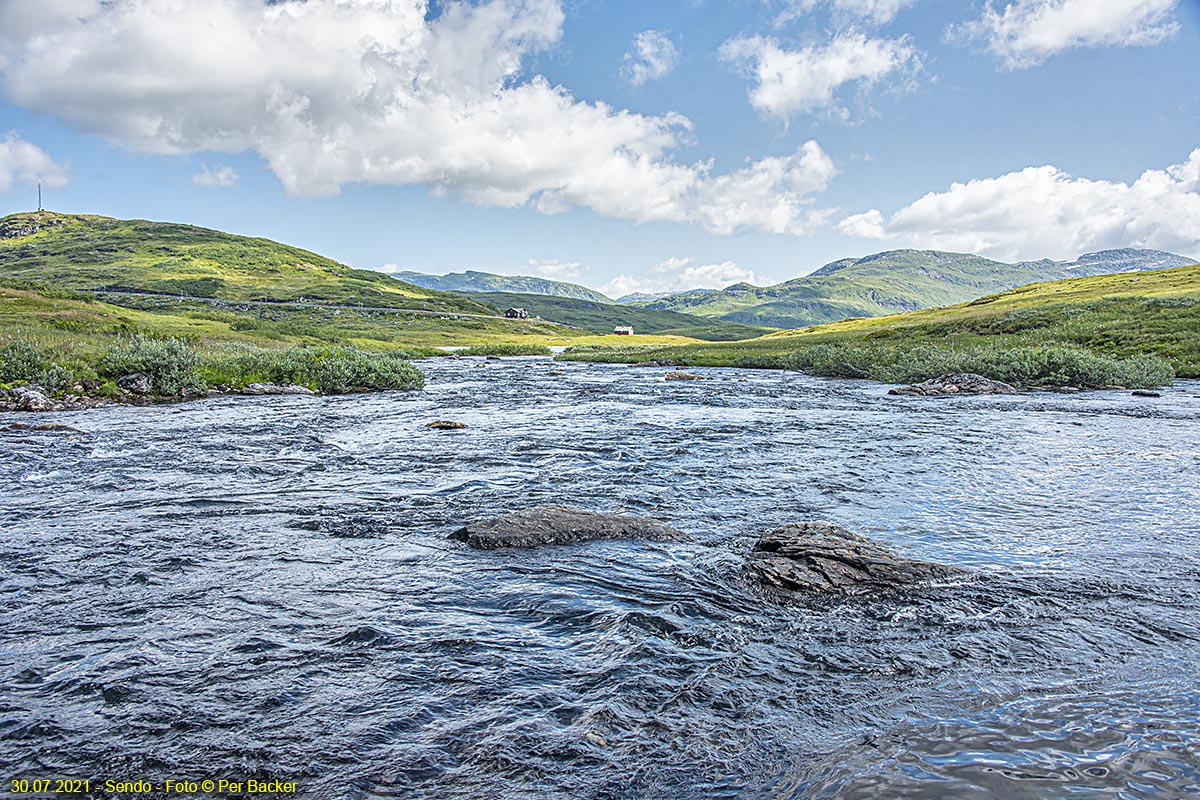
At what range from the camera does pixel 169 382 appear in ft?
99.3

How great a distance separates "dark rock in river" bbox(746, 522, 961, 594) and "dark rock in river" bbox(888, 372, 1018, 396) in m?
28.5

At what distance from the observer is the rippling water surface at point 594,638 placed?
519 cm

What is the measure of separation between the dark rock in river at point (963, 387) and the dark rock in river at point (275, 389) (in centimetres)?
3161

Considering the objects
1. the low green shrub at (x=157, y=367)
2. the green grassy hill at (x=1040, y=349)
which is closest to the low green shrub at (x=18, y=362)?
the low green shrub at (x=157, y=367)

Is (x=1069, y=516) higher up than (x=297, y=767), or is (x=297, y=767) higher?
(x=1069, y=516)

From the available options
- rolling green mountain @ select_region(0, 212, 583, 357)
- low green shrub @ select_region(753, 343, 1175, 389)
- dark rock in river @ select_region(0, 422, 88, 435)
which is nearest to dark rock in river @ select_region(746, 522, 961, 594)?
dark rock in river @ select_region(0, 422, 88, 435)

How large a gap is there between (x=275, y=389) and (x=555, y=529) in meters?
28.9

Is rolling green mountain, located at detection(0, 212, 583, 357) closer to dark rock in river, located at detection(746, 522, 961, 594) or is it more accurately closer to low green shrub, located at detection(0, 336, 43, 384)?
low green shrub, located at detection(0, 336, 43, 384)

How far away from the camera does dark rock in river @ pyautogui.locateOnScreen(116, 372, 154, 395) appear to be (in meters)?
Result: 29.2

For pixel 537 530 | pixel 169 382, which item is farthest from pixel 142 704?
pixel 169 382

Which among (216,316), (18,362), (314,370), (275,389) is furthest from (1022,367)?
(216,316)

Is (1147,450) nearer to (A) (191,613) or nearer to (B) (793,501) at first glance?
(B) (793,501)

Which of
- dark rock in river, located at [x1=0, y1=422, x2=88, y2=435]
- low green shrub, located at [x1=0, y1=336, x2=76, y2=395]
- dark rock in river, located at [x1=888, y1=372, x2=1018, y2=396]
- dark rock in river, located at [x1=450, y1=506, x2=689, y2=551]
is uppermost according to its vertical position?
dark rock in river, located at [x1=888, y1=372, x2=1018, y2=396]

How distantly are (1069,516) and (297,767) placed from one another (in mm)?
12775
